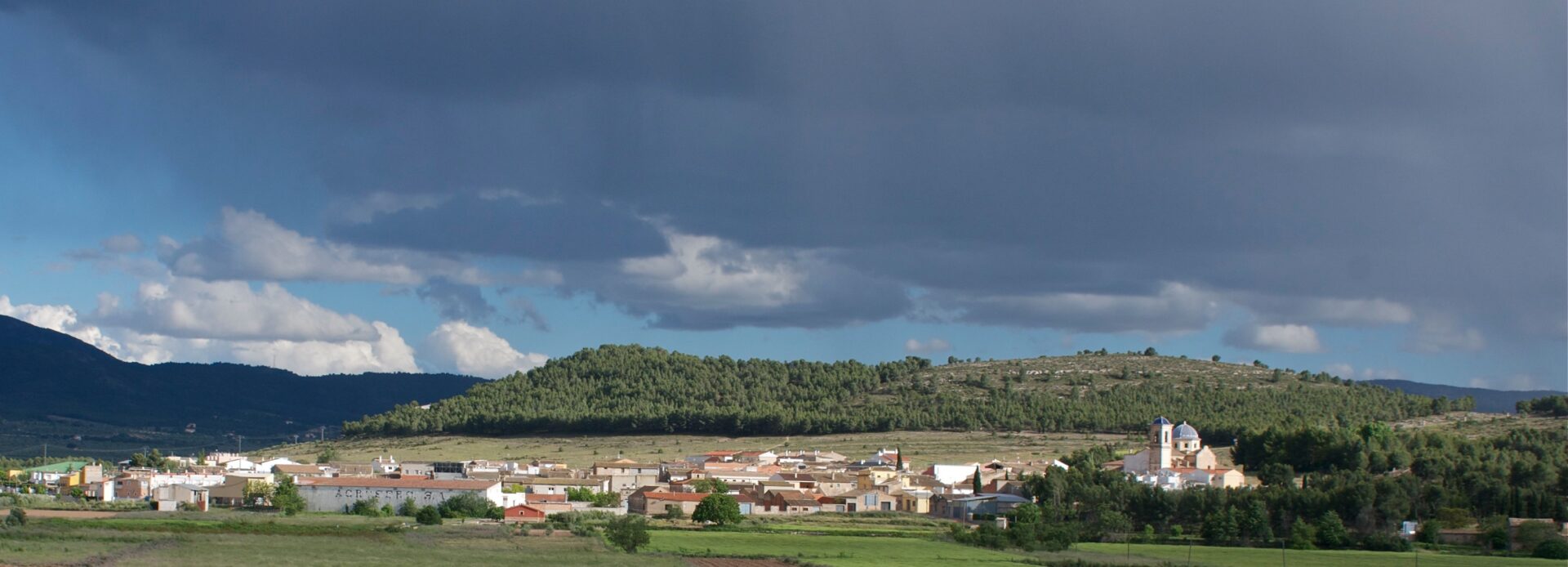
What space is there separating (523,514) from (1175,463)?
42517mm

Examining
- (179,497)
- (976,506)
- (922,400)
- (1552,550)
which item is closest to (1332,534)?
(1552,550)

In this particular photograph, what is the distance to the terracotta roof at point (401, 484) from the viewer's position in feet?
292

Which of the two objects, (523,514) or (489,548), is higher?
(523,514)

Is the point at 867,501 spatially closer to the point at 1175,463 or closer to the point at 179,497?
the point at 1175,463

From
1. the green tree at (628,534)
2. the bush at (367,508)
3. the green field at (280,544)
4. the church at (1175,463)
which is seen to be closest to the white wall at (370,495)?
the bush at (367,508)

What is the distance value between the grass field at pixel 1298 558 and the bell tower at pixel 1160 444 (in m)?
28.5

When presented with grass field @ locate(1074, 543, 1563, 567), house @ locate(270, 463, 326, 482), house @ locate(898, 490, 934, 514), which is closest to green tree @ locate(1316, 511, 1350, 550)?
grass field @ locate(1074, 543, 1563, 567)

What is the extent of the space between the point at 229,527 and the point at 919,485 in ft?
153

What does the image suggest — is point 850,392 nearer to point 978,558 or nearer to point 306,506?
point 306,506

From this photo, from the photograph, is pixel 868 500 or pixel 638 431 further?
pixel 638 431

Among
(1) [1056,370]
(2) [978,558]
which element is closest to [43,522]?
(2) [978,558]

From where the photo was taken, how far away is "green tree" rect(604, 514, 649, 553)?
6469 centimetres

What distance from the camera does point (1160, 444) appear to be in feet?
336

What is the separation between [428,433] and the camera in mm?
173000
